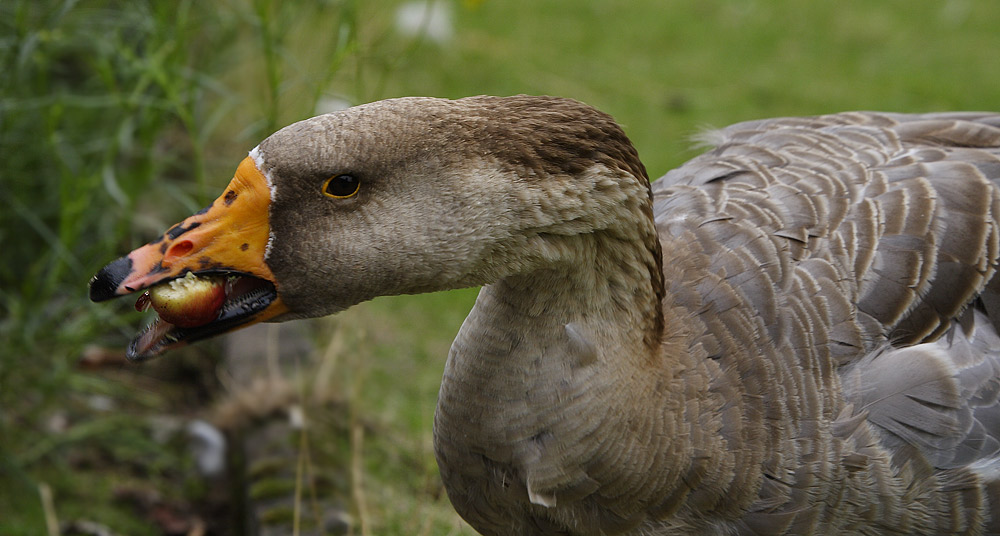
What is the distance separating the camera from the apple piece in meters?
1.96

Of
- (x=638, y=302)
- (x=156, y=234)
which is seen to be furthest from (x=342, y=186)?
(x=156, y=234)

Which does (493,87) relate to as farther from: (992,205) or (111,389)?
(992,205)

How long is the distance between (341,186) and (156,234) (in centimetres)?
324

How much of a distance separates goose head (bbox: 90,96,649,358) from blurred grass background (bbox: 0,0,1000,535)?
1181 mm

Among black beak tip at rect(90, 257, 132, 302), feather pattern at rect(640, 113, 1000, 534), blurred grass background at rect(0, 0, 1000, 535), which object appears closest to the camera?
black beak tip at rect(90, 257, 132, 302)

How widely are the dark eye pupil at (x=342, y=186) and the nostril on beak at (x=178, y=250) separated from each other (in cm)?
30

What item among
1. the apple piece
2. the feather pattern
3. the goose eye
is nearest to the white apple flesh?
the apple piece

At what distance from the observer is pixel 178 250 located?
6.50 feet

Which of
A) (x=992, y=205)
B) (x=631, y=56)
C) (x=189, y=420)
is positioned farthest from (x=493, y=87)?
(x=992, y=205)

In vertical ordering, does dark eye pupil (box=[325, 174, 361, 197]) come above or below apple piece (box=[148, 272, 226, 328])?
above

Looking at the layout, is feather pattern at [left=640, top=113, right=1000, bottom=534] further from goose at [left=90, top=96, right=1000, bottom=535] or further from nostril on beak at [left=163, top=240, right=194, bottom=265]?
nostril on beak at [left=163, top=240, right=194, bottom=265]

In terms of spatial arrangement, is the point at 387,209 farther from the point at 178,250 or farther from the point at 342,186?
the point at 178,250

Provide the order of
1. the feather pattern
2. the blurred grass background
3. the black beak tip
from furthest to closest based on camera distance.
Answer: the blurred grass background
the feather pattern
the black beak tip

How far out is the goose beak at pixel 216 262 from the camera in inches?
77.0
